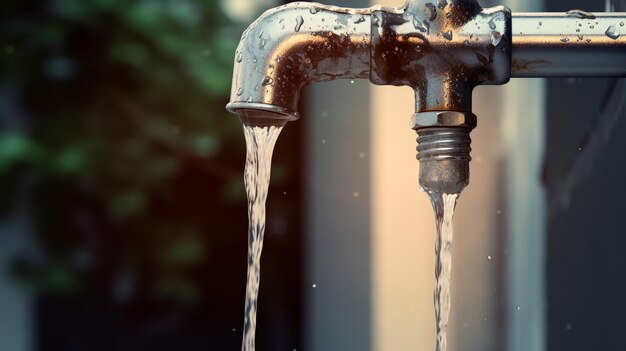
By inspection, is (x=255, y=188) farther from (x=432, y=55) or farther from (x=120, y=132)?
(x=120, y=132)

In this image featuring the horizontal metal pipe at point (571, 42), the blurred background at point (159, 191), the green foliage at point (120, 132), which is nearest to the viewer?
the horizontal metal pipe at point (571, 42)

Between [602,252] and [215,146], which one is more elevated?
[215,146]

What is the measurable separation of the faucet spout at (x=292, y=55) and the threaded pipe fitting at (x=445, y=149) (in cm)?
5

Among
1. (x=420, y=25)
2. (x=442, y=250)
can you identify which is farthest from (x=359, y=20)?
(x=442, y=250)

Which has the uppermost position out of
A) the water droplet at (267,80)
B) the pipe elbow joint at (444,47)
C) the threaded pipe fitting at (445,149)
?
the pipe elbow joint at (444,47)

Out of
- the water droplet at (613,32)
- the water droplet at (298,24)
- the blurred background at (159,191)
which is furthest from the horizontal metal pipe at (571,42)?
the blurred background at (159,191)

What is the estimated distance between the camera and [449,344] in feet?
2.08

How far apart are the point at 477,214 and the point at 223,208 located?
3.52ft

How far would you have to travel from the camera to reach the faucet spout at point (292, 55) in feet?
1.27

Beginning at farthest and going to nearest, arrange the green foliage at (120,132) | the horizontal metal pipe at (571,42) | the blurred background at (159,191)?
1. the green foliage at (120,132)
2. the blurred background at (159,191)
3. the horizontal metal pipe at (571,42)

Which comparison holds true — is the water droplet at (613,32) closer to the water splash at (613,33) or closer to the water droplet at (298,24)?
the water splash at (613,33)

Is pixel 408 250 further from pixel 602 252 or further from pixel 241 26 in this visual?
pixel 241 26

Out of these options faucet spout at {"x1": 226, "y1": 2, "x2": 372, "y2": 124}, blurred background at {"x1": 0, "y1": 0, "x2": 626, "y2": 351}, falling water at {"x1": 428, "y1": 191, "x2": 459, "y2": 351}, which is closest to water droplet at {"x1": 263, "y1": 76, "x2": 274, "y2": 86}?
faucet spout at {"x1": 226, "y1": 2, "x2": 372, "y2": 124}

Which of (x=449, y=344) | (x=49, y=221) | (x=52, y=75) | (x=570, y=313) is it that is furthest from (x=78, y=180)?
(x=570, y=313)
